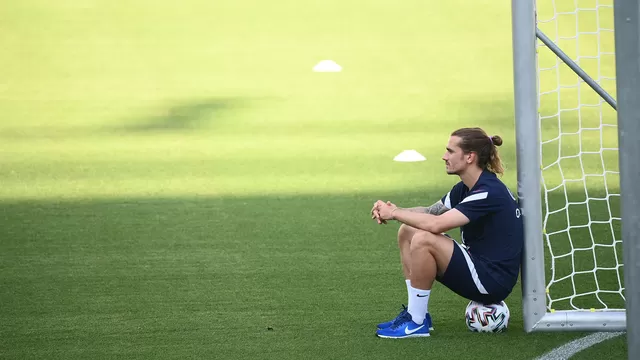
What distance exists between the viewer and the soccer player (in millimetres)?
4543

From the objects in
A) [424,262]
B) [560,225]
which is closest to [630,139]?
[424,262]

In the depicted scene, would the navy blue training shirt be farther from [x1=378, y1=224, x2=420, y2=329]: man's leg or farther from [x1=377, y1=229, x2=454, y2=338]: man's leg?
[x1=378, y1=224, x2=420, y2=329]: man's leg

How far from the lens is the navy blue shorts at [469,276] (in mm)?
4570

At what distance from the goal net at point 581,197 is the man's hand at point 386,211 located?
0.91 m

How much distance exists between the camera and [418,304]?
4645 millimetres

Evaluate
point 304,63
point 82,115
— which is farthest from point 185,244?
point 304,63

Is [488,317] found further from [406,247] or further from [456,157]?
[456,157]

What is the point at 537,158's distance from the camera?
4668mm

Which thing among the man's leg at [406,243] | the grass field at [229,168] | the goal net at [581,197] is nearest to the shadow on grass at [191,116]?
the grass field at [229,168]

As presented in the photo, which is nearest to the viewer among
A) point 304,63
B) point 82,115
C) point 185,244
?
point 185,244

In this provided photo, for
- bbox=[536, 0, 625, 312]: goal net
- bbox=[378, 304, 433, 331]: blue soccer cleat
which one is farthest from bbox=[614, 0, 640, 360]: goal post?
bbox=[536, 0, 625, 312]: goal net

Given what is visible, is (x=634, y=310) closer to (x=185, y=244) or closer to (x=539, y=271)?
(x=539, y=271)

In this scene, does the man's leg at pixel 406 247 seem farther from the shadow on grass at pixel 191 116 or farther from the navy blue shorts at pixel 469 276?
the shadow on grass at pixel 191 116

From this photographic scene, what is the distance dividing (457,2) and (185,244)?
980cm
